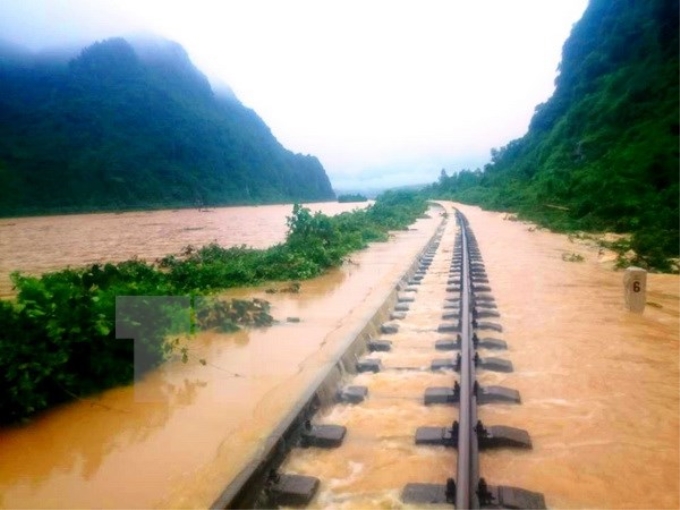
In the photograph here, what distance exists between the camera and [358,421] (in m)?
3.88

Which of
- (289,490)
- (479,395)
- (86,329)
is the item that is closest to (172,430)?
(86,329)

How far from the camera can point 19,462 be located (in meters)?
3.56

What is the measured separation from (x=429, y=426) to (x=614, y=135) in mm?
36626

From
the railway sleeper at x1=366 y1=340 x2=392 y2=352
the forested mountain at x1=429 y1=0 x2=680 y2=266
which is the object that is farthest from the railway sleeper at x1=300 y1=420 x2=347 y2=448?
the forested mountain at x1=429 y1=0 x2=680 y2=266

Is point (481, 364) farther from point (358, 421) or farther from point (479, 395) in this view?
point (358, 421)

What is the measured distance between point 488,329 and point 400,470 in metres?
3.59

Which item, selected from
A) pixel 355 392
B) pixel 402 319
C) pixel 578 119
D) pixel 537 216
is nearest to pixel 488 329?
pixel 402 319

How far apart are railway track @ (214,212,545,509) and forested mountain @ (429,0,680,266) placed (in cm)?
772

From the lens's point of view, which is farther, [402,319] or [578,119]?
[578,119]

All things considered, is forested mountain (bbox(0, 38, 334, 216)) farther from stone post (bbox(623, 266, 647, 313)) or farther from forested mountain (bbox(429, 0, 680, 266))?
stone post (bbox(623, 266, 647, 313))

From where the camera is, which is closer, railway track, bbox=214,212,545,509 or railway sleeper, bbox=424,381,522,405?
railway track, bbox=214,212,545,509

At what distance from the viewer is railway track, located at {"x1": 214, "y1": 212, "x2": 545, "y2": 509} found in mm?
2787

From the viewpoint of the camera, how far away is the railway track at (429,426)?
A: 110 inches

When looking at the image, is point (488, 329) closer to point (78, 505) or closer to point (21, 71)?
point (78, 505)
